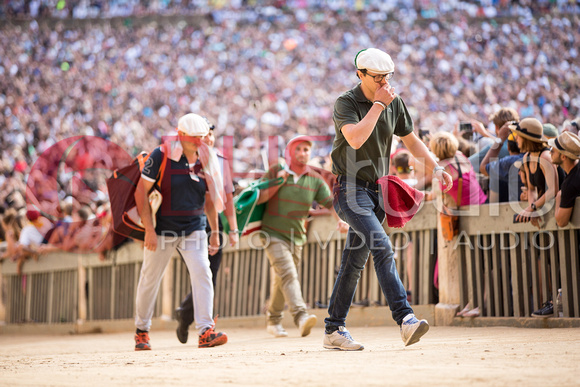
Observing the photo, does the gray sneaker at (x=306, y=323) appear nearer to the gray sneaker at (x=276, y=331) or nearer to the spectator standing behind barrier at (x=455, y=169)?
the gray sneaker at (x=276, y=331)

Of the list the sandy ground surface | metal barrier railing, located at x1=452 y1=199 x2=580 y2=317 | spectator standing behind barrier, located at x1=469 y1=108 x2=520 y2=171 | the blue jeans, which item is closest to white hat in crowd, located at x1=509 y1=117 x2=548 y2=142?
metal barrier railing, located at x1=452 y1=199 x2=580 y2=317

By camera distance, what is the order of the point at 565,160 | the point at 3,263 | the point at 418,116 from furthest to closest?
the point at 418,116, the point at 3,263, the point at 565,160

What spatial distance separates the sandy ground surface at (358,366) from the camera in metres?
3.81

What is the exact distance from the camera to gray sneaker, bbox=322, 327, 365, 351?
18.6 ft

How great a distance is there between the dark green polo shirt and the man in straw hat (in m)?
1.79

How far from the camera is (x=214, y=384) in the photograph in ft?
12.8

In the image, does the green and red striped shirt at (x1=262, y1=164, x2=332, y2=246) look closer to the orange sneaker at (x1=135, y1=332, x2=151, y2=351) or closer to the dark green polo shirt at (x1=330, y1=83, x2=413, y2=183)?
the orange sneaker at (x1=135, y1=332, x2=151, y2=351)

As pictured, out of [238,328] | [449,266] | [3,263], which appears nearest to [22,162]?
[3,263]

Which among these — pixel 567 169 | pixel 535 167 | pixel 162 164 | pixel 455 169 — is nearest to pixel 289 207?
pixel 455 169

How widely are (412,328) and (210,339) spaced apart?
2539mm

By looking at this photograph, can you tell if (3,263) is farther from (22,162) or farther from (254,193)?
(254,193)

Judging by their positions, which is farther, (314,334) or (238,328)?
(238,328)

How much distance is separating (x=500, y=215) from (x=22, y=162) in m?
16.8

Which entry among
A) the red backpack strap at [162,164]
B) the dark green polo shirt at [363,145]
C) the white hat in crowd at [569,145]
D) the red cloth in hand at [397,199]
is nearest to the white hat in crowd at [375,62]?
the dark green polo shirt at [363,145]
